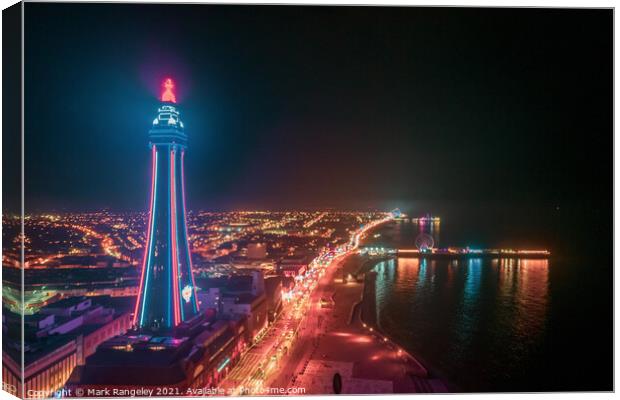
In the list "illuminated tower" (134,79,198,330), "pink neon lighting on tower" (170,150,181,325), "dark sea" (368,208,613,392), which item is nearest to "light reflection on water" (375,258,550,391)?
"dark sea" (368,208,613,392)

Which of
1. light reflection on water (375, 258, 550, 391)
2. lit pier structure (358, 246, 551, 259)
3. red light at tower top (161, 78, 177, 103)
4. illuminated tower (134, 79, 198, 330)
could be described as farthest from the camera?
lit pier structure (358, 246, 551, 259)

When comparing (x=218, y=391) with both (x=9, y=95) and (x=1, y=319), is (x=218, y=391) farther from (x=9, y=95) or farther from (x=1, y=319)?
(x=9, y=95)

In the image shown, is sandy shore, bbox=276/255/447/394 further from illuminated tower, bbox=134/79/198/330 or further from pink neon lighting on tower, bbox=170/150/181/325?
illuminated tower, bbox=134/79/198/330

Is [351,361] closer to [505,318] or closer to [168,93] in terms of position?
[168,93]

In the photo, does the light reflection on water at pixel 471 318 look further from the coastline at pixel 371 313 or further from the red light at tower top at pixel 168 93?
the red light at tower top at pixel 168 93

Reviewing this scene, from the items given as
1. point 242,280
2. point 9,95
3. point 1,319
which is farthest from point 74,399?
point 242,280

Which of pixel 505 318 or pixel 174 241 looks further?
pixel 505 318

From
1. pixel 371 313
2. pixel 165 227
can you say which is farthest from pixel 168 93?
pixel 371 313

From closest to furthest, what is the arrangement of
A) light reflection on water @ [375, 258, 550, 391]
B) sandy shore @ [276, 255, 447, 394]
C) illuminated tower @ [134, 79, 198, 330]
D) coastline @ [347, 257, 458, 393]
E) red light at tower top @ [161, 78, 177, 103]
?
sandy shore @ [276, 255, 447, 394]
red light at tower top @ [161, 78, 177, 103]
illuminated tower @ [134, 79, 198, 330]
coastline @ [347, 257, 458, 393]
light reflection on water @ [375, 258, 550, 391]
